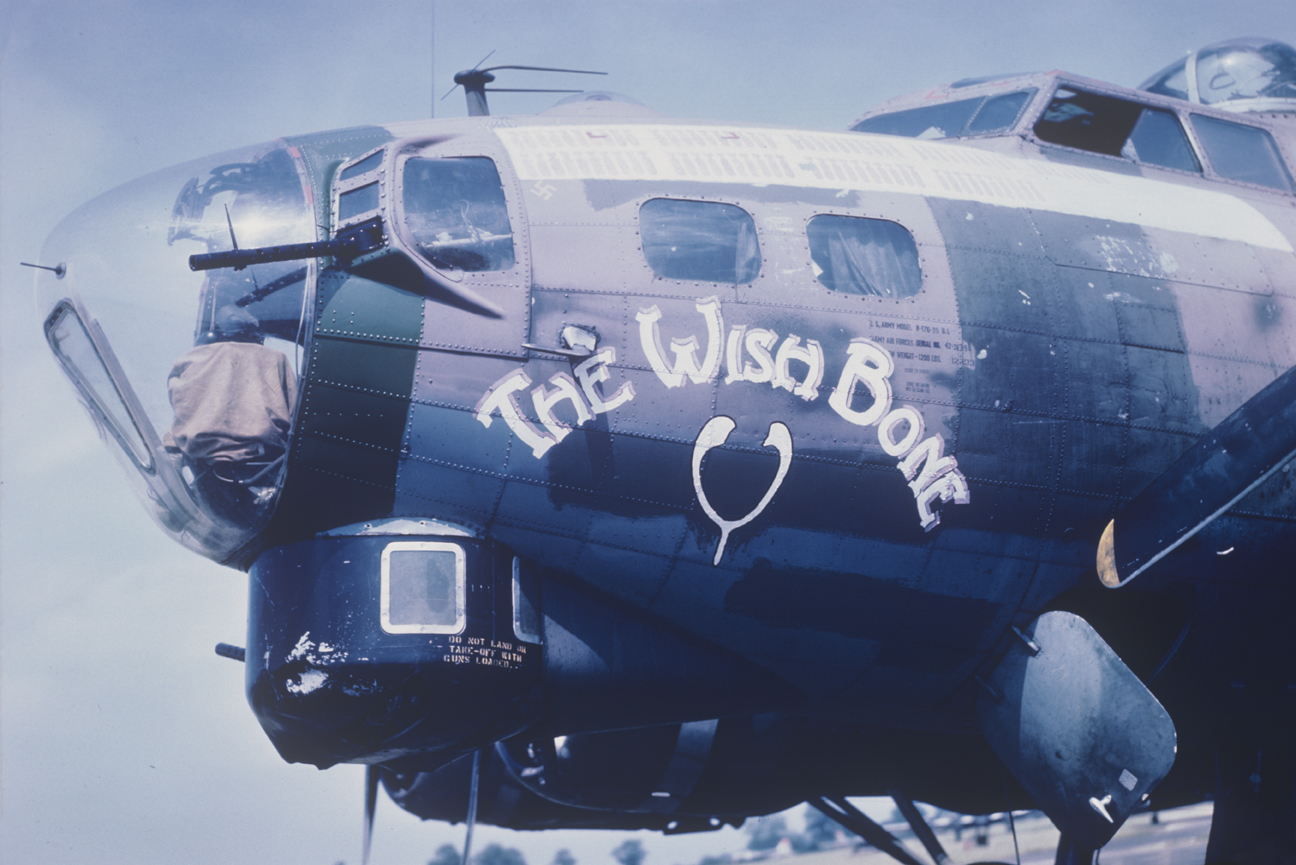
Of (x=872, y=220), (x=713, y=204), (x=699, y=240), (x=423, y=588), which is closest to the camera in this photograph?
(x=423, y=588)

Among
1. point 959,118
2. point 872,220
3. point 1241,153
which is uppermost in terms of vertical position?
point 959,118

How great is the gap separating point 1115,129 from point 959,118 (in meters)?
1.10

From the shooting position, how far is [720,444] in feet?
20.6

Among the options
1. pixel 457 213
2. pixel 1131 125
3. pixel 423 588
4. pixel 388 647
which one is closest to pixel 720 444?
pixel 423 588

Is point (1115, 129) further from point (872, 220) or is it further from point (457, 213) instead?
point (457, 213)

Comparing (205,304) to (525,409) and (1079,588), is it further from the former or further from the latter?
(1079,588)

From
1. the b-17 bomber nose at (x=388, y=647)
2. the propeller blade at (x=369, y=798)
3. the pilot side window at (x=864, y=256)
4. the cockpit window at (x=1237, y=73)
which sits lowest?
the propeller blade at (x=369, y=798)

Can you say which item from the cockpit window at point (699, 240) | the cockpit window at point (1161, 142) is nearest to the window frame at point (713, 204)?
the cockpit window at point (699, 240)

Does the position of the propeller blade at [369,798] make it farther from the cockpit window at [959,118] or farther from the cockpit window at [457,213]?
the cockpit window at [959,118]

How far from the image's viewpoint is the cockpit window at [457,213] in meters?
6.23

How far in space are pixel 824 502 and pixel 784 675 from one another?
1.21 metres

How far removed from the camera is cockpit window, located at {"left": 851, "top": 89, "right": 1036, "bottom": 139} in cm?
862

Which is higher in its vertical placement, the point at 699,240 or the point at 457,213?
the point at 457,213

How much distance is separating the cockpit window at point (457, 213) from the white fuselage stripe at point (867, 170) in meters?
0.25
